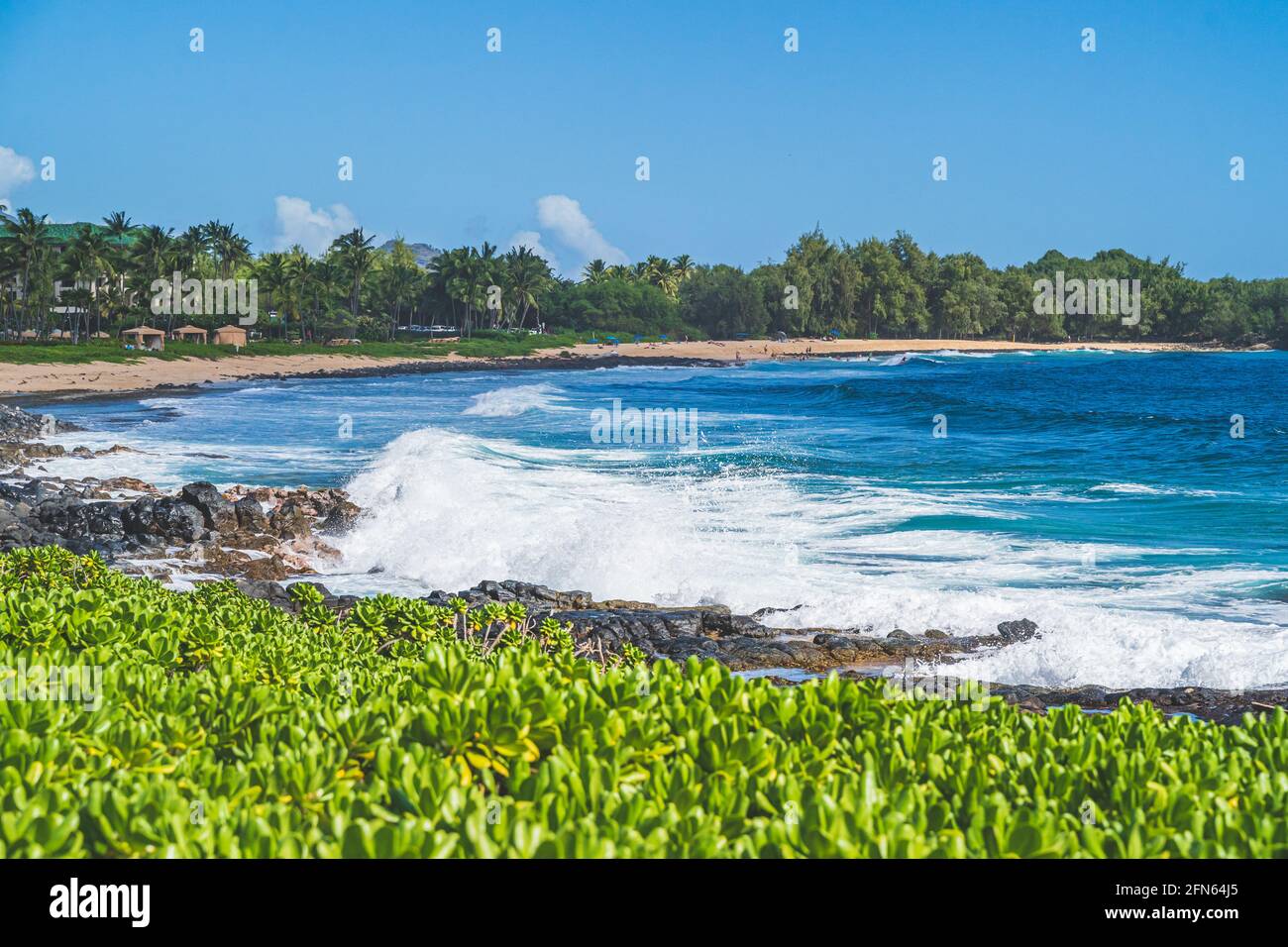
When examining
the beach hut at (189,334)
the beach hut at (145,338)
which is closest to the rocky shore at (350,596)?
the beach hut at (145,338)

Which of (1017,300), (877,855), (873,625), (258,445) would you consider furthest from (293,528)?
(1017,300)

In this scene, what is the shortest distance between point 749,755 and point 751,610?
1157 centimetres

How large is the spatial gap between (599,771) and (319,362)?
8252 centimetres

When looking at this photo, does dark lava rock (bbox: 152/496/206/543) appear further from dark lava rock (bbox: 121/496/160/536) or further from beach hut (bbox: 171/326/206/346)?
beach hut (bbox: 171/326/206/346)

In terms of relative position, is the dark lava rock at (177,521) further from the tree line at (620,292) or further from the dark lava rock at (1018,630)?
the tree line at (620,292)

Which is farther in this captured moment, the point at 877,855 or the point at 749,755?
the point at 749,755

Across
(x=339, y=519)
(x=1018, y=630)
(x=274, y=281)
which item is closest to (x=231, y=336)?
(x=274, y=281)

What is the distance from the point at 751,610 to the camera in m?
15.2

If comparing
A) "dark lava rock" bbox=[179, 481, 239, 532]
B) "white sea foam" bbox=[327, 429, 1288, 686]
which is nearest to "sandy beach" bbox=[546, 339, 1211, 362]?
"white sea foam" bbox=[327, 429, 1288, 686]

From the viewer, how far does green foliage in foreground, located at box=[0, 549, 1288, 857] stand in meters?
3.02

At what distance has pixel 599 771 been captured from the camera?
341 centimetres

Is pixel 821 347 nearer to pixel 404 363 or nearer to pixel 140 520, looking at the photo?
pixel 404 363

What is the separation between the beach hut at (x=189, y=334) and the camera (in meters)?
81.6

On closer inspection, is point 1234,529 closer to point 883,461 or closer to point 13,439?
point 883,461
